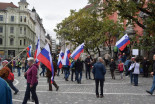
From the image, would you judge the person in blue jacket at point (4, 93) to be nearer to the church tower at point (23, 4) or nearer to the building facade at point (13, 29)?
the building facade at point (13, 29)

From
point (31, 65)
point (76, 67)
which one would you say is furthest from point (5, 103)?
point (76, 67)

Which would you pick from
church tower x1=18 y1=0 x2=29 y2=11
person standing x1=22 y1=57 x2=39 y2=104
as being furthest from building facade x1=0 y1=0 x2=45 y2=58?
person standing x1=22 y1=57 x2=39 y2=104

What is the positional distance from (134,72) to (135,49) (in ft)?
22.5

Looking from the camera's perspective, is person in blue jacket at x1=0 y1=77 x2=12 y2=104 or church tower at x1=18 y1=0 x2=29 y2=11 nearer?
person in blue jacket at x1=0 y1=77 x2=12 y2=104

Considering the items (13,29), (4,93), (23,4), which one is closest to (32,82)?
(4,93)

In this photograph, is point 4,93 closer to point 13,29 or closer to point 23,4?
point 13,29

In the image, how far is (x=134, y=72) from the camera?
1462 centimetres

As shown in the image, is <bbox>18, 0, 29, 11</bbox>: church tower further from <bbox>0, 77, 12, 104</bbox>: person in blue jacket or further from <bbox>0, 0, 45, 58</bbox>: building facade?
<bbox>0, 77, 12, 104</bbox>: person in blue jacket

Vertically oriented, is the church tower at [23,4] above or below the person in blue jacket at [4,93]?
above

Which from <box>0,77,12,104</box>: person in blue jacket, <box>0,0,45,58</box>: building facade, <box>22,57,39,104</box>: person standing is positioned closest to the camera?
<box>0,77,12,104</box>: person in blue jacket

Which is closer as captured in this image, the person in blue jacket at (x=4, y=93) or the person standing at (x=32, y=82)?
the person in blue jacket at (x=4, y=93)

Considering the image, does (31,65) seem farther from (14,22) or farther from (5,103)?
(14,22)

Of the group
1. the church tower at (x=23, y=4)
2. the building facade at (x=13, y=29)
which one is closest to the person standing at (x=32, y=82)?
the building facade at (x=13, y=29)

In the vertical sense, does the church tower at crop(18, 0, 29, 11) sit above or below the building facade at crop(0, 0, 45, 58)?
above
